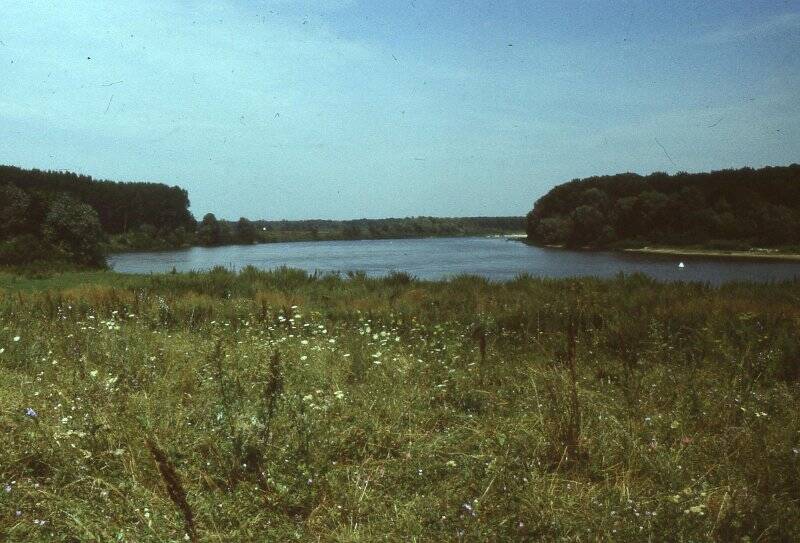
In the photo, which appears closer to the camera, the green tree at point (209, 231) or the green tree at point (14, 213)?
the green tree at point (14, 213)

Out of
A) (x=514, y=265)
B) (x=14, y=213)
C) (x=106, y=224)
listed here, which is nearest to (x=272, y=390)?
(x=514, y=265)

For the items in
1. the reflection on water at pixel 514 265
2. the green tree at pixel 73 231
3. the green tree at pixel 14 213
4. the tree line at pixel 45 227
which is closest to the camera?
the tree line at pixel 45 227

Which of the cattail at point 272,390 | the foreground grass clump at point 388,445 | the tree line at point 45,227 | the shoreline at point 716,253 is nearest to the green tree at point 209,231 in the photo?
the tree line at point 45,227

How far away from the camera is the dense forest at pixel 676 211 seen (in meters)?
47.9

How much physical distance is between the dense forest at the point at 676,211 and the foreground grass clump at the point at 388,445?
165 feet

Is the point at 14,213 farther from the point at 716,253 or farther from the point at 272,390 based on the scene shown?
the point at 716,253

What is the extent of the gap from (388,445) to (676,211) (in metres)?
65.2

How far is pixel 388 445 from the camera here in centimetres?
401

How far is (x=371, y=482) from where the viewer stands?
345 centimetres

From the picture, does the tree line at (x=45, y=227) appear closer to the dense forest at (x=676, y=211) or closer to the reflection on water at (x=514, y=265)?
the reflection on water at (x=514, y=265)

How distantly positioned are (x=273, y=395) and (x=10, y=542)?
5.42 ft

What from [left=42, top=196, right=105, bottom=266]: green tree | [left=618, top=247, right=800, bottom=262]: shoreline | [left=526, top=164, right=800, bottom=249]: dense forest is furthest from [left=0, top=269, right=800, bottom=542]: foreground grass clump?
[left=526, top=164, right=800, bottom=249]: dense forest

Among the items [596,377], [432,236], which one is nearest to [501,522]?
[596,377]

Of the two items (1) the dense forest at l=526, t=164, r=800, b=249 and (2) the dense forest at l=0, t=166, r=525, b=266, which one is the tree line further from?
(1) the dense forest at l=526, t=164, r=800, b=249
